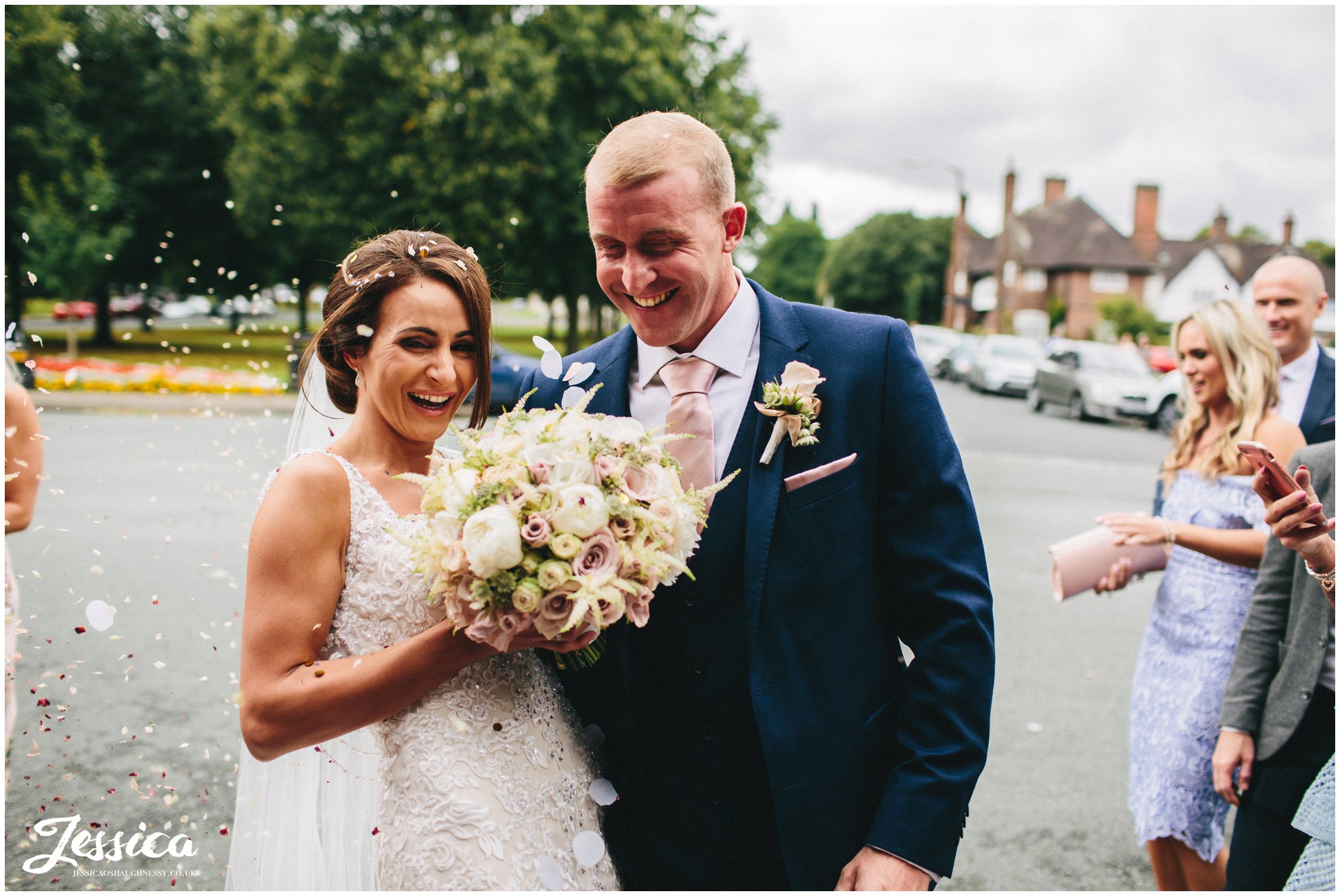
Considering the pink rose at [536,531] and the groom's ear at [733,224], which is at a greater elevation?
the groom's ear at [733,224]

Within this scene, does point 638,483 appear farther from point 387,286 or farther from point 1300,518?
point 1300,518

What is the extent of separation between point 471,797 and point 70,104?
94.4ft

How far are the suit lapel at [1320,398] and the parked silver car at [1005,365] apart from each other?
22304 millimetres

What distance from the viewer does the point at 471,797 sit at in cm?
204

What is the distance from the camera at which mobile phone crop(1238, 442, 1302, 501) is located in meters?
2.15

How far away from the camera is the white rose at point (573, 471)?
5.94 feet

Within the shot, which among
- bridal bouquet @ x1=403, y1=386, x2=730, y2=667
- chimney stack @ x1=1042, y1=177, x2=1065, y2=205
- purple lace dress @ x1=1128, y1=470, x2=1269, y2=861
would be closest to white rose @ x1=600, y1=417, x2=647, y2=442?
bridal bouquet @ x1=403, y1=386, x2=730, y2=667

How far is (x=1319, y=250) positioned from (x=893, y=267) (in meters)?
31.8

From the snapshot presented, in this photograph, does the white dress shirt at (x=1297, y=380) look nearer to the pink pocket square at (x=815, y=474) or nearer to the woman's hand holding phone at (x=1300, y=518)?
the woman's hand holding phone at (x=1300, y=518)

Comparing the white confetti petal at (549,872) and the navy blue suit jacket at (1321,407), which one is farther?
the navy blue suit jacket at (1321,407)

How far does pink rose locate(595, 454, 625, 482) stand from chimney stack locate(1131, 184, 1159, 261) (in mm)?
64551

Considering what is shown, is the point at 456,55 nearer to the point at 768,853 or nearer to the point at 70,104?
the point at 70,104

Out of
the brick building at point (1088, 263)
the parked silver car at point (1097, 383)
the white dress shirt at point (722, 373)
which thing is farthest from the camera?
the brick building at point (1088, 263)

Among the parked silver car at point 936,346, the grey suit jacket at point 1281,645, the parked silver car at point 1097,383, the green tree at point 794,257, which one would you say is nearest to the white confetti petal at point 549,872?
the grey suit jacket at point 1281,645
